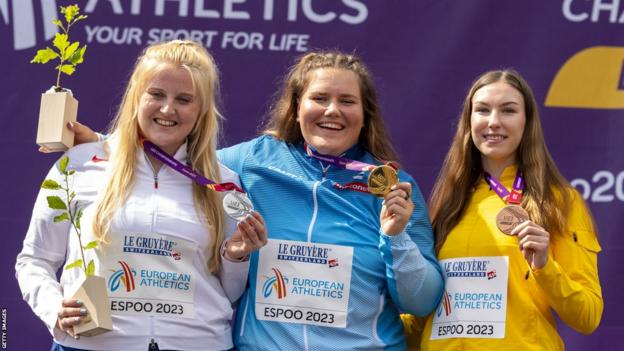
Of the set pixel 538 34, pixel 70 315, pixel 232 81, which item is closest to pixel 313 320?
pixel 70 315

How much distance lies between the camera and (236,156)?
3559mm

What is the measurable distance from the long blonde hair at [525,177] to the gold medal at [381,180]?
→ 13.5 inches

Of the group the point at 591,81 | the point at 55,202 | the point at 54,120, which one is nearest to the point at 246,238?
the point at 55,202

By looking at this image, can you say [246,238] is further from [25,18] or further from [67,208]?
[25,18]

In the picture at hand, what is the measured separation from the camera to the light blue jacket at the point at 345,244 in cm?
326

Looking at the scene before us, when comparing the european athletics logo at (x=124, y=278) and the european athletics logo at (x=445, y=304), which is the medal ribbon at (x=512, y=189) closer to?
the european athletics logo at (x=445, y=304)

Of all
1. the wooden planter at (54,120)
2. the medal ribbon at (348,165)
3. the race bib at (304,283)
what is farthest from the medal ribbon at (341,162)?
Answer: the wooden planter at (54,120)

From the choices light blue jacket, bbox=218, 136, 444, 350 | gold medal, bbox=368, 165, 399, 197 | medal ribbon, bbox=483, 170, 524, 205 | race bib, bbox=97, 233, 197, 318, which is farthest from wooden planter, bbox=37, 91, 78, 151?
medal ribbon, bbox=483, 170, 524, 205

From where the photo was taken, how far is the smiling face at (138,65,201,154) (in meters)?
3.20

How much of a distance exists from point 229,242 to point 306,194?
1.12 ft

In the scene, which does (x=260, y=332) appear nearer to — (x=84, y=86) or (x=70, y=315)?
(x=70, y=315)

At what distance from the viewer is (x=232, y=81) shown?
14.1 feet

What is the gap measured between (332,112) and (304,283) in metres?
0.57

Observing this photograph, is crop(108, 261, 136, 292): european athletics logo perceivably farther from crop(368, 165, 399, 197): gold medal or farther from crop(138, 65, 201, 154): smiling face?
crop(368, 165, 399, 197): gold medal
